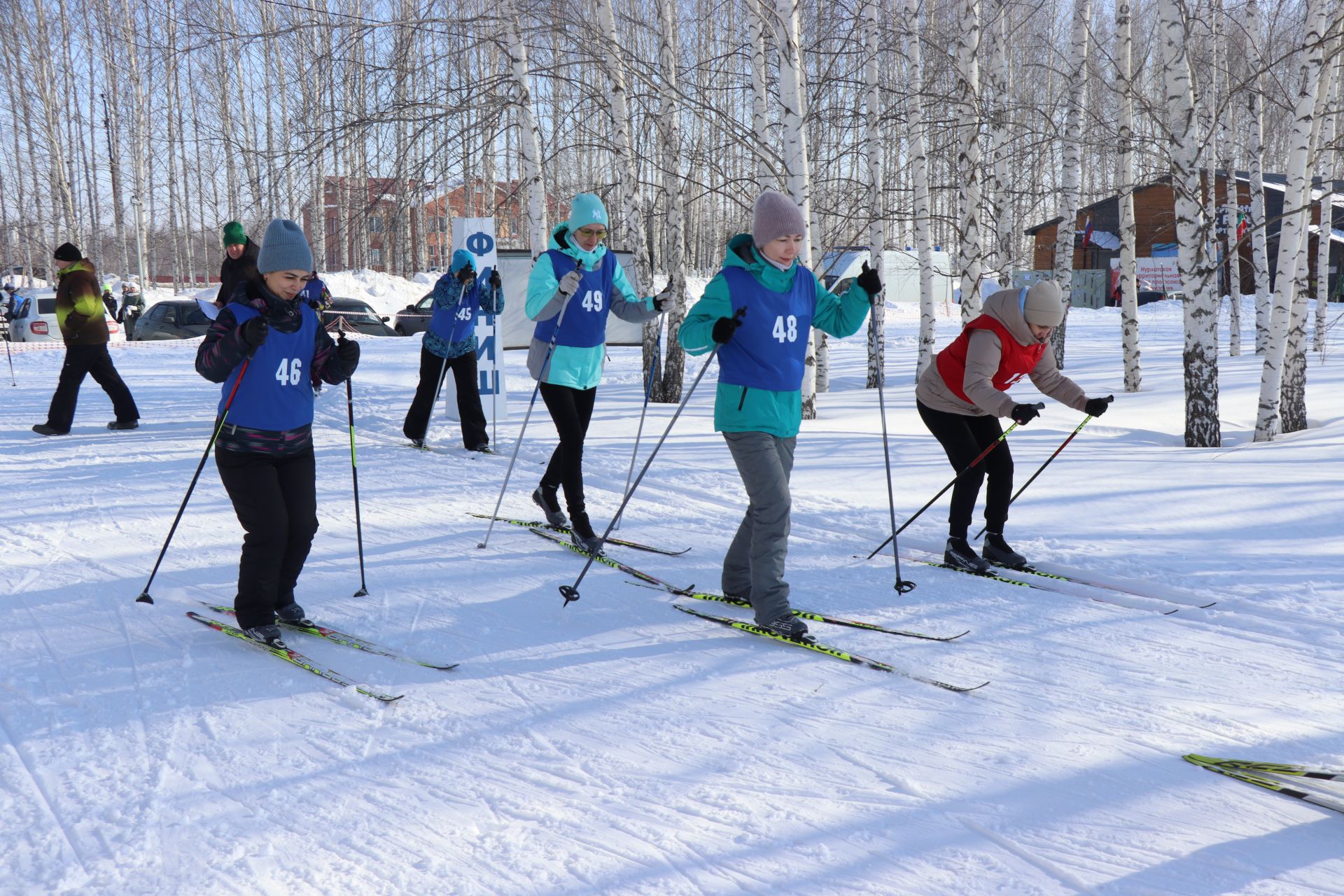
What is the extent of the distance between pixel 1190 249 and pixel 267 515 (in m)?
7.27

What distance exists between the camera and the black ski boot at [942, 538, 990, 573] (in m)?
4.75

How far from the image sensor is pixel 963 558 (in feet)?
15.7

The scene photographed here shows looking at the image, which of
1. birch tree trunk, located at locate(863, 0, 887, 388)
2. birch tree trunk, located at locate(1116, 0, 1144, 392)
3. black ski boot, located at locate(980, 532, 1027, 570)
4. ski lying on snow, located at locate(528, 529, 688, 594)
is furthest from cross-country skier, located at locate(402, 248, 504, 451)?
birch tree trunk, located at locate(1116, 0, 1144, 392)

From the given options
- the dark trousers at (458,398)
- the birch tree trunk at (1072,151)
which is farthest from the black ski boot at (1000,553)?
the birch tree trunk at (1072,151)

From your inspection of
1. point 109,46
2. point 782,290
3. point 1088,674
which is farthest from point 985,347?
point 109,46

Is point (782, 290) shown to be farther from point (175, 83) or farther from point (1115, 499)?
point (175, 83)

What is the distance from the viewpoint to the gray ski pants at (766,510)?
12.3 ft

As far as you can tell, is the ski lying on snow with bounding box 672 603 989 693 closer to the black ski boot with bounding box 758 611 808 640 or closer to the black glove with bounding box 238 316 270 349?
the black ski boot with bounding box 758 611 808 640

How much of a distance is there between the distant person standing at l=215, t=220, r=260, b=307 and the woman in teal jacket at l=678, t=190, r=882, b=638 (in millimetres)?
3745

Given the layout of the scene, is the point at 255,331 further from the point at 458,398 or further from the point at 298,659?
the point at 458,398

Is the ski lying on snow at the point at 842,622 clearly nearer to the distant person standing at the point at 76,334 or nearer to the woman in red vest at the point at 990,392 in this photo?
the woman in red vest at the point at 990,392

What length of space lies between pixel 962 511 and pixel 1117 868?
8.63ft

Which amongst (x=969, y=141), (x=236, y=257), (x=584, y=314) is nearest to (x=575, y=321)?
(x=584, y=314)

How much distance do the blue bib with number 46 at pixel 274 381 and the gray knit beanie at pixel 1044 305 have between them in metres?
2.99
